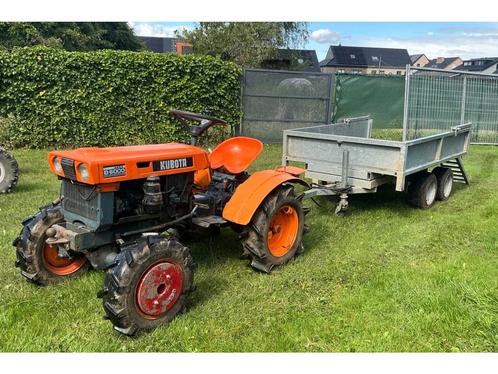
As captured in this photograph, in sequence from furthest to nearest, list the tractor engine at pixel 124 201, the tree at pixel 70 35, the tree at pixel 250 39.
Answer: the tree at pixel 250 39
the tree at pixel 70 35
the tractor engine at pixel 124 201

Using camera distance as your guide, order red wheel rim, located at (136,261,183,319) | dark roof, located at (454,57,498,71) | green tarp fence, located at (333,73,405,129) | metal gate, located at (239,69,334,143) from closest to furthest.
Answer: red wheel rim, located at (136,261,183,319) → metal gate, located at (239,69,334,143) → green tarp fence, located at (333,73,405,129) → dark roof, located at (454,57,498,71)

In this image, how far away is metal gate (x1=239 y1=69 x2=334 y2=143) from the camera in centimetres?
1196

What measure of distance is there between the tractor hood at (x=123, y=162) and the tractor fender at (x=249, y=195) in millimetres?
452

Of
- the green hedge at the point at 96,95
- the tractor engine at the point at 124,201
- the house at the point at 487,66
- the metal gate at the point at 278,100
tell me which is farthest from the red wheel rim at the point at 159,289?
the house at the point at 487,66

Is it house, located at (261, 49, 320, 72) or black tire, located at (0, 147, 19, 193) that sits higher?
house, located at (261, 49, 320, 72)

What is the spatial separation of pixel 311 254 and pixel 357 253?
453 mm

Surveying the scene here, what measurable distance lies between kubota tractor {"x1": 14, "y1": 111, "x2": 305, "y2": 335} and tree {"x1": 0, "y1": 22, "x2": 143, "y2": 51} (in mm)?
14315

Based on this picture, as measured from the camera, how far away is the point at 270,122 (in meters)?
12.1

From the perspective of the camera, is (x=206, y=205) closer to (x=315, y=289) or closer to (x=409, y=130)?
(x=315, y=289)

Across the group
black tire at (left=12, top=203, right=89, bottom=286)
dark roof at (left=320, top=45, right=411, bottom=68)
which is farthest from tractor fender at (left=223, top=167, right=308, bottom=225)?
dark roof at (left=320, top=45, right=411, bottom=68)

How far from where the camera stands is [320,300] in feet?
12.2

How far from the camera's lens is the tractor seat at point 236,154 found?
4.54 metres

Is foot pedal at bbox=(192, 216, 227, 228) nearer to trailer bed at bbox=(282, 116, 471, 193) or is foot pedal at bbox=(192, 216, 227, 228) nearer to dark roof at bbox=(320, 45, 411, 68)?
trailer bed at bbox=(282, 116, 471, 193)

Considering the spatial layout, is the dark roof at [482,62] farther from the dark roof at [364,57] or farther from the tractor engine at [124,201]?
the tractor engine at [124,201]
